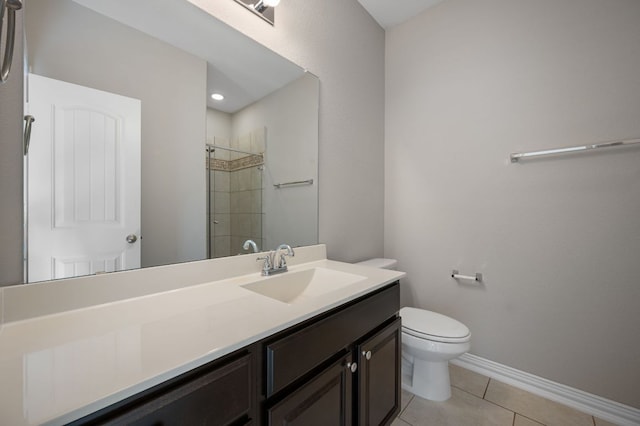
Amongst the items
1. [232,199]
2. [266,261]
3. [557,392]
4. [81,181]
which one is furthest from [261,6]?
[557,392]

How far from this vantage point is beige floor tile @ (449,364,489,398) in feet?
5.35

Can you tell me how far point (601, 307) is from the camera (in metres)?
1.42

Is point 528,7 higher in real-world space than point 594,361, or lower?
higher

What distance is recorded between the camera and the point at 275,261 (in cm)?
133

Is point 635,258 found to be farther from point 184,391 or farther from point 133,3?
point 133,3

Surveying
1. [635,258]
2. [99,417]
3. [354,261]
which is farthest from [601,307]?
[99,417]

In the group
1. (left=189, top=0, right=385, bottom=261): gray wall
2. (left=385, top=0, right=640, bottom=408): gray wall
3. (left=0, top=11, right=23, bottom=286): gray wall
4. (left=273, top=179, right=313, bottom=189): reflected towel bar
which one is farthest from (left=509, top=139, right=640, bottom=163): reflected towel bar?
(left=0, top=11, right=23, bottom=286): gray wall

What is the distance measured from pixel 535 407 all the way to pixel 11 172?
8.24 feet

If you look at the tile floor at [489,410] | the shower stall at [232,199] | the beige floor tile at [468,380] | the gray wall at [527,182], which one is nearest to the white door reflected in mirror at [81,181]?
the shower stall at [232,199]

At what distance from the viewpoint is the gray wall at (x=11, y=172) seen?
70cm

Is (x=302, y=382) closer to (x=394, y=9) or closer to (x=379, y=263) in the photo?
(x=379, y=263)

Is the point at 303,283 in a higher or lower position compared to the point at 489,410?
higher

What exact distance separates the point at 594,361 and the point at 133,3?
2709 millimetres

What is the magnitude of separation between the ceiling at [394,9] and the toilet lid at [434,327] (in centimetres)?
223
